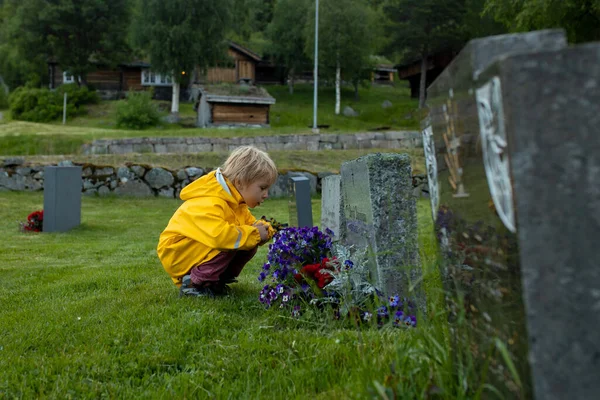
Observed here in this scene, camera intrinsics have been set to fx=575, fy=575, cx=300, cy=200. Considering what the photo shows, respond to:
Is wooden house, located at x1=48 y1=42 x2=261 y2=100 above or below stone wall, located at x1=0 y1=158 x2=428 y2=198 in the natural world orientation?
above

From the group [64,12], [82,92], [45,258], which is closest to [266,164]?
[45,258]

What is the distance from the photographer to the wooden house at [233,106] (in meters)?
32.1

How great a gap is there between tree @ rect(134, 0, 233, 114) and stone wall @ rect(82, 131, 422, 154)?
39.6 feet

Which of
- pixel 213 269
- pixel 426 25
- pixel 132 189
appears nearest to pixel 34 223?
pixel 132 189

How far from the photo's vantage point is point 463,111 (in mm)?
1693

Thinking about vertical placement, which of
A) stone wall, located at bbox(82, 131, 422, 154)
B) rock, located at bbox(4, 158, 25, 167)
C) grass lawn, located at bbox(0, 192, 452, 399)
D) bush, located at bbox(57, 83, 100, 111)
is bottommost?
grass lawn, located at bbox(0, 192, 452, 399)

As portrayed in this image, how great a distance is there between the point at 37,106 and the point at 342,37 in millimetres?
20121

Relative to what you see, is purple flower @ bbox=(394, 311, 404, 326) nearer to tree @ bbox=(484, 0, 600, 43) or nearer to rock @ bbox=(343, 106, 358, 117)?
tree @ bbox=(484, 0, 600, 43)

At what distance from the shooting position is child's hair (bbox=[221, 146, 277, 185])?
3895 millimetres

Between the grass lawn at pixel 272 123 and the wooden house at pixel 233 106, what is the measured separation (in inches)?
51.4

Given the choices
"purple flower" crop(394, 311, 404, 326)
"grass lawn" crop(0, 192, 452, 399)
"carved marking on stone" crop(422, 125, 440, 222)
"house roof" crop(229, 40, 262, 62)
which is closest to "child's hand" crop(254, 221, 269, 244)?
"grass lawn" crop(0, 192, 452, 399)

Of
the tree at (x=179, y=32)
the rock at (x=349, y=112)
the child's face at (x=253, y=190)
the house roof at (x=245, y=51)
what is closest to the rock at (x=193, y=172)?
the child's face at (x=253, y=190)

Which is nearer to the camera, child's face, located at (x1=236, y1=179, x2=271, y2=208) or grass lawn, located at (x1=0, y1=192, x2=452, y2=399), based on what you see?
grass lawn, located at (x1=0, y1=192, x2=452, y2=399)

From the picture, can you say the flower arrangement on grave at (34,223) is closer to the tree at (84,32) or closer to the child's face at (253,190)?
the child's face at (253,190)
